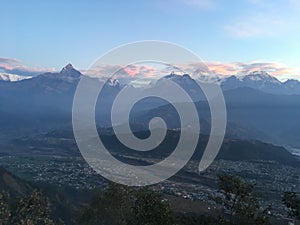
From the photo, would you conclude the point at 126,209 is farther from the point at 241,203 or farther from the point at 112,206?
the point at 241,203

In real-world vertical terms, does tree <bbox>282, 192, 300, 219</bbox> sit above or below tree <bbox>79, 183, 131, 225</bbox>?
above

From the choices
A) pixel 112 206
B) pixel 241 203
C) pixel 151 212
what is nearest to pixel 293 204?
pixel 241 203

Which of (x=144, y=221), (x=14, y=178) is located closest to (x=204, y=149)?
(x=14, y=178)

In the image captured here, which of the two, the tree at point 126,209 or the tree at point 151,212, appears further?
the tree at point 126,209

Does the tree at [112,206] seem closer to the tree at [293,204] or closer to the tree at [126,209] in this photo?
the tree at [126,209]

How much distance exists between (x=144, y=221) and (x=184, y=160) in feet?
422

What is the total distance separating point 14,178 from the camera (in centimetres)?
7612

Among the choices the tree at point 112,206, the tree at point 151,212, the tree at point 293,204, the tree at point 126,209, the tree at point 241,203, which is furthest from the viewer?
the tree at point 112,206

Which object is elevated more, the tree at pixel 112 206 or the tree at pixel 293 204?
the tree at pixel 293 204

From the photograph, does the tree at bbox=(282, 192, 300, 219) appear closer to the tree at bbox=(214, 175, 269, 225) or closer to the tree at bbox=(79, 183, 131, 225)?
the tree at bbox=(214, 175, 269, 225)

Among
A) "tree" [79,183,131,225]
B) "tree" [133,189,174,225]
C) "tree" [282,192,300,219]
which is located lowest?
"tree" [79,183,131,225]

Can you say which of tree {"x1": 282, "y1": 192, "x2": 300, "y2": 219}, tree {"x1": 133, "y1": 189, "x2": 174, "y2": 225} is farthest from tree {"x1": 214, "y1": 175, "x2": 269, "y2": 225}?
tree {"x1": 133, "y1": 189, "x2": 174, "y2": 225}

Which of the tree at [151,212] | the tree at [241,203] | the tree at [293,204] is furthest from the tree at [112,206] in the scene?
the tree at [293,204]

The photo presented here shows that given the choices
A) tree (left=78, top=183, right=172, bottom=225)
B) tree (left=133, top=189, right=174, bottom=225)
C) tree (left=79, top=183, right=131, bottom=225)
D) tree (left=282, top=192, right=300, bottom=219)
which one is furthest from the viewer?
tree (left=79, top=183, right=131, bottom=225)
